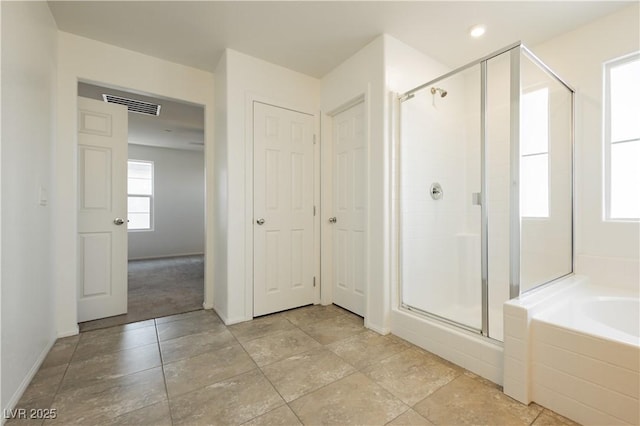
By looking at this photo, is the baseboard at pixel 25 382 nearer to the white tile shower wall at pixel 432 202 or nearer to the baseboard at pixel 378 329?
the baseboard at pixel 378 329

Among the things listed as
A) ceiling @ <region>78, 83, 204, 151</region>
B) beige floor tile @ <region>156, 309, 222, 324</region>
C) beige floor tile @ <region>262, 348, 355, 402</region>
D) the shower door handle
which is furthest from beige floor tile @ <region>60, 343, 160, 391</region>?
ceiling @ <region>78, 83, 204, 151</region>

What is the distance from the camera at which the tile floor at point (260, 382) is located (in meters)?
1.33

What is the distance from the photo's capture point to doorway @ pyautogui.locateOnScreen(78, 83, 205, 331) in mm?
4234

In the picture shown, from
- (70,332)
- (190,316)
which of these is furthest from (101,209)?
(190,316)

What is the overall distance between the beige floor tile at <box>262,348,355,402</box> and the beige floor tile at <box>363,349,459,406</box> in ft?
0.65

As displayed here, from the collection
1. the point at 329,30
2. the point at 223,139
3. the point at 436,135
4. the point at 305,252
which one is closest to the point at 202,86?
the point at 223,139

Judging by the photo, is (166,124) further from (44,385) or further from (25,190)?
(44,385)

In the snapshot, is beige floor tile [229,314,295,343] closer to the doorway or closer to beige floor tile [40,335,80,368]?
beige floor tile [40,335,80,368]

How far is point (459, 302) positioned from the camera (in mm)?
2658

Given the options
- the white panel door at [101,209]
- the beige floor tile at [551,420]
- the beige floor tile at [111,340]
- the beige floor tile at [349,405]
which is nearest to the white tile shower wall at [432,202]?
the beige floor tile at [349,405]

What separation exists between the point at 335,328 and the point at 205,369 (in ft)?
3.48

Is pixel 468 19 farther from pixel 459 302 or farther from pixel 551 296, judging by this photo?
pixel 459 302

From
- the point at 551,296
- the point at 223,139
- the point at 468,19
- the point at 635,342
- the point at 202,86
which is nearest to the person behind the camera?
the point at 635,342

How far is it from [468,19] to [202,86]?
248 centimetres
